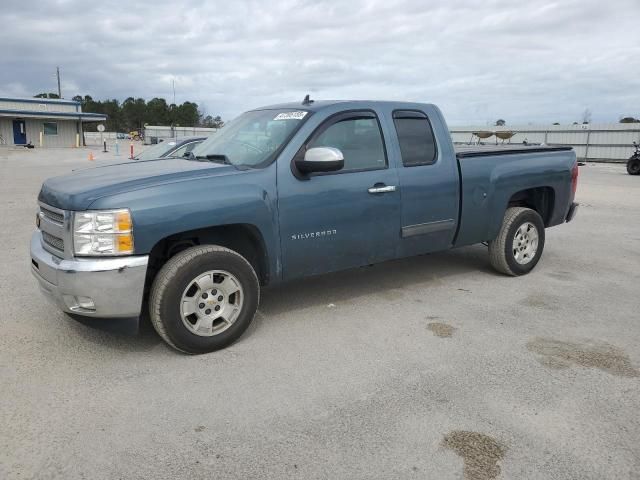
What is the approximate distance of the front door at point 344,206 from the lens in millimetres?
4246

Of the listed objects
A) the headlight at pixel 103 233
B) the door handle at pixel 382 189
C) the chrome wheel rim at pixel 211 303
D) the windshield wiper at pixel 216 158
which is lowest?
the chrome wheel rim at pixel 211 303

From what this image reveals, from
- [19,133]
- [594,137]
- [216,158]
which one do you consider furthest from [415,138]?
[19,133]

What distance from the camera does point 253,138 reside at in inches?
185

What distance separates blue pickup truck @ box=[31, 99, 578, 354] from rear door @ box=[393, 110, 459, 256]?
0.04 feet

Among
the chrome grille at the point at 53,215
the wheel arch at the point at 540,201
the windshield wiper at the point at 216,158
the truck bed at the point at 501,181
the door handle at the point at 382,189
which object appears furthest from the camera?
the wheel arch at the point at 540,201

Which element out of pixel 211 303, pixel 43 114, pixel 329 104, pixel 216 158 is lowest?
pixel 211 303

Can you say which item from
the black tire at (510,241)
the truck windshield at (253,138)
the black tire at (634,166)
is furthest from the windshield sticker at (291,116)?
the black tire at (634,166)

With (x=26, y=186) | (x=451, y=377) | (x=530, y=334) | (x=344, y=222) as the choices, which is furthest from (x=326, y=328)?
(x=26, y=186)

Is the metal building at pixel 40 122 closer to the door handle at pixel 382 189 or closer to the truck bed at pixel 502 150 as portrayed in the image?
the truck bed at pixel 502 150

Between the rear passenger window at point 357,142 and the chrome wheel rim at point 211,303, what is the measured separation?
135cm

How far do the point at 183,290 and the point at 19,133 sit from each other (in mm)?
51283

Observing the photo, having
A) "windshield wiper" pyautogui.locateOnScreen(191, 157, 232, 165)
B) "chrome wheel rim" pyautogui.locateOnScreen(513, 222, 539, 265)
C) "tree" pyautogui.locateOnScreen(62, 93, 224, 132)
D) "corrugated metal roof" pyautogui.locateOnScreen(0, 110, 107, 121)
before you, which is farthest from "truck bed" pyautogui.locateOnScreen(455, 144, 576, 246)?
"tree" pyautogui.locateOnScreen(62, 93, 224, 132)

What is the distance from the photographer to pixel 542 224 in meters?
6.15

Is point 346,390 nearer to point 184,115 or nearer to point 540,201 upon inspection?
point 540,201
